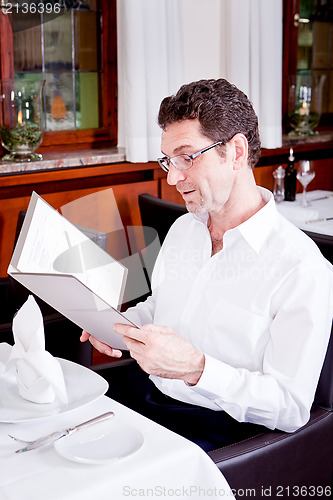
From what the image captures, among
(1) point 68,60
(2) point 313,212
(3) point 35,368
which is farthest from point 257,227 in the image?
(1) point 68,60

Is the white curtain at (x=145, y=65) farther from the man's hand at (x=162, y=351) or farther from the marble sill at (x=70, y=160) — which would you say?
the man's hand at (x=162, y=351)

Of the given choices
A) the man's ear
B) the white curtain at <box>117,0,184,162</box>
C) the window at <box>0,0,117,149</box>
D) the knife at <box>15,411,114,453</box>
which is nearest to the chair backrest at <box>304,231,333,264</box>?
the man's ear

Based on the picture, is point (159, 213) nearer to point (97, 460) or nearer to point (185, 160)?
point (185, 160)

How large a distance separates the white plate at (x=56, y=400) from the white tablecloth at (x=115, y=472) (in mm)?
19

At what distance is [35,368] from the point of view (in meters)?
1.24

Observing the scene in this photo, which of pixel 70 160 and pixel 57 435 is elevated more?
pixel 70 160

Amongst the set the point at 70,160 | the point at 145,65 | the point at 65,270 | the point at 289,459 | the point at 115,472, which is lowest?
the point at 289,459

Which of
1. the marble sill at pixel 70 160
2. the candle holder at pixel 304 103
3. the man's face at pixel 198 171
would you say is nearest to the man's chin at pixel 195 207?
the man's face at pixel 198 171

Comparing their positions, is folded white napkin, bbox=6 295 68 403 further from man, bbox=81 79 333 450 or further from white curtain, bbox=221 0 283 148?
white curtain, bbox=221 0 283 148

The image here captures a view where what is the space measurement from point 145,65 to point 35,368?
227 cm

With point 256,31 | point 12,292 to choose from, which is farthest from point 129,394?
point 256,31

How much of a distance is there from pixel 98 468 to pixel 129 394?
67 centimetres

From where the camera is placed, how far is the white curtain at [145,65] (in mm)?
3117

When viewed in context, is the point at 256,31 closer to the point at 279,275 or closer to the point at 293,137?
the point at 293,137
